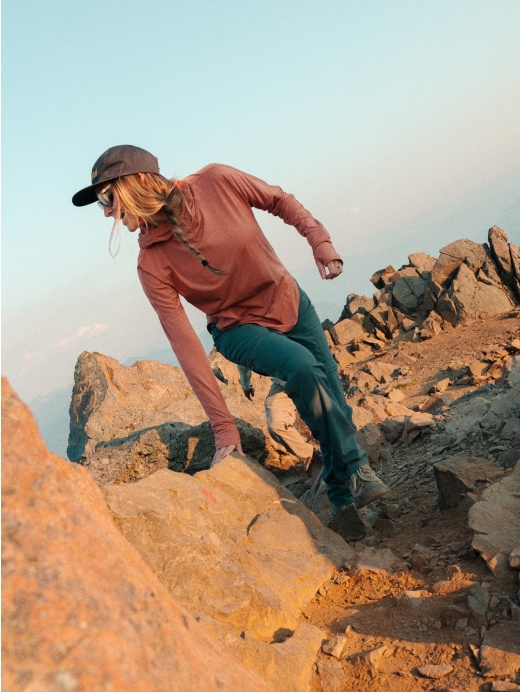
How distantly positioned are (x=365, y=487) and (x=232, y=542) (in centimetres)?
107

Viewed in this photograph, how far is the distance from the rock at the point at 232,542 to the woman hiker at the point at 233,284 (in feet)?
1.39

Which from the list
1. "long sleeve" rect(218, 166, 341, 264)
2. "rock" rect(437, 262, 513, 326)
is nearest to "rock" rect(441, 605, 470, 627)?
"long sleeve" rect(218, 166, 341, 264)

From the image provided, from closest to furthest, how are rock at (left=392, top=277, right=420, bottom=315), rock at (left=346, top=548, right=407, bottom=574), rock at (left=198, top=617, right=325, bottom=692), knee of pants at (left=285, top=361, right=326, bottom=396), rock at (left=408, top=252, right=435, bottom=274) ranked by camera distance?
1. rock at (left=198, top=617, right=325, bottom=692)
2. rock at (left=346, top=548, right=407, bottom=574)
3. knee of pants at (left=285, top=361, right=326, bottom=396)
4. rock at (left=392, top=277, right=420, bottom=315)
5. rock at (left=408, top=252, right=435, bottom=274)

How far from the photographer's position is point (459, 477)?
15.2 feet

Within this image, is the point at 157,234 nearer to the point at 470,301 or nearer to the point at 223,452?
the point at 223,452

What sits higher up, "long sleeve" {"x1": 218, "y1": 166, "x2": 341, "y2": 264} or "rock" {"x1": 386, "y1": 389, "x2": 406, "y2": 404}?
"long sleeve" {"x1": 218, "y1": 166, "x2": 341, "y2": 264}

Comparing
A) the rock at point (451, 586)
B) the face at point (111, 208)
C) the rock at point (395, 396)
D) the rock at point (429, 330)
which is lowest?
the rock at point (429, 330)

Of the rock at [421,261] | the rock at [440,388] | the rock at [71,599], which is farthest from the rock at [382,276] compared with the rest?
the rock at [71,599]

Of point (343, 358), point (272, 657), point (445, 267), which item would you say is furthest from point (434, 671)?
point (445, 267)

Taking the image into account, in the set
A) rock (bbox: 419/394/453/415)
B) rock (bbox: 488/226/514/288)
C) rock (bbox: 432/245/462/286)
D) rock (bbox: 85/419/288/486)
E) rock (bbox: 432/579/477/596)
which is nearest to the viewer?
rock (bbox: 432/579/477/596)

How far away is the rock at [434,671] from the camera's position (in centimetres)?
261

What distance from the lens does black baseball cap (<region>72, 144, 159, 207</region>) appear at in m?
4.02

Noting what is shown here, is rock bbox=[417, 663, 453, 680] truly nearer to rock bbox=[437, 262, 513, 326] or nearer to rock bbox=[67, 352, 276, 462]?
rock bbox=[67, 352, 276, 462]

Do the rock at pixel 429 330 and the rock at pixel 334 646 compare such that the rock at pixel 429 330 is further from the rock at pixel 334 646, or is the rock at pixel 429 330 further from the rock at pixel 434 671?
the rock at pixel 434 671
